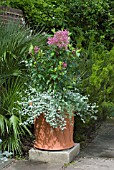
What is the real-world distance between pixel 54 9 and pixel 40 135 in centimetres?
341

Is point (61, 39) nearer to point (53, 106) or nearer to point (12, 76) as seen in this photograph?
point (53, 106)

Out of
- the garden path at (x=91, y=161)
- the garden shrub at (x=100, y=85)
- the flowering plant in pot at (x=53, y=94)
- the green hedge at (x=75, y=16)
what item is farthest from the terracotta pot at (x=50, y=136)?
the green hedge at (x=75, y=16)

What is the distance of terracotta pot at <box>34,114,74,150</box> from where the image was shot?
4129 millimetres

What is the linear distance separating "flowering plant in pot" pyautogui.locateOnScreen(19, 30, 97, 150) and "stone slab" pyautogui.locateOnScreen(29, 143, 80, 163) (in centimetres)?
6

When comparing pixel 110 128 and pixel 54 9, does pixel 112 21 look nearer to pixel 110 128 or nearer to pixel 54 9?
pixel 54 9

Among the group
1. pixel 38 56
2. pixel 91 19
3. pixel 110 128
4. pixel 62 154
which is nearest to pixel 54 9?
pixel 91 19

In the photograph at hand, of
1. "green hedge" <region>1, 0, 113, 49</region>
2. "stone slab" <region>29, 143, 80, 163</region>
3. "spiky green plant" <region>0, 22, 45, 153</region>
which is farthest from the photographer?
"green hedge" <region>1, 0, 113, 49</region>

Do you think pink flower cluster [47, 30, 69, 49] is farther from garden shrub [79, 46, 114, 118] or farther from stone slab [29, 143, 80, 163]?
stone slab [29, 143, 80, 163]

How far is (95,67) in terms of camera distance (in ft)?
15.1

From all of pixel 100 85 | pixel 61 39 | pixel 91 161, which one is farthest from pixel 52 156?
pixel 61 39

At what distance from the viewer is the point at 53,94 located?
160 inches

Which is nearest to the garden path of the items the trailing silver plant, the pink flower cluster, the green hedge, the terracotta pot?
the terracotta pot

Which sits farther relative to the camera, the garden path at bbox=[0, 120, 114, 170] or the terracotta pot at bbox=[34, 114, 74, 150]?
the terracotta pot at bbox=[34, 114, 74, 150]

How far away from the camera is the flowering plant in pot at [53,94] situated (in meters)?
4.02
